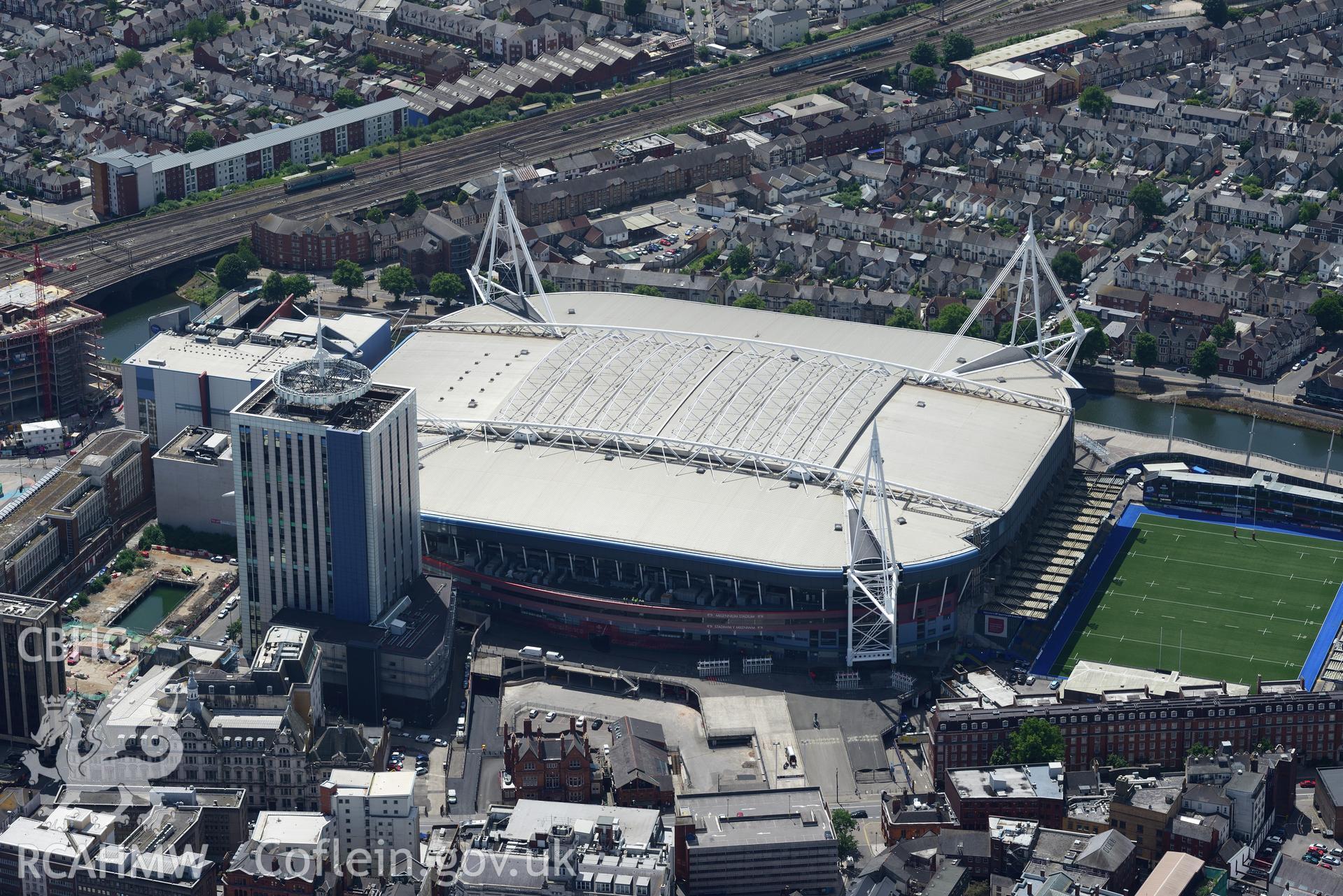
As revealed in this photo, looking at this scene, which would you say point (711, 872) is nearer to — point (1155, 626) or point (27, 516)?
point (1155, 626)

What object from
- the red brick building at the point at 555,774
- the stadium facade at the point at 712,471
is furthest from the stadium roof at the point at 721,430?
the red brick building at the point at 555,774

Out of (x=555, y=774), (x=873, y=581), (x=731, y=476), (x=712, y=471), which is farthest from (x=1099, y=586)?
(x=555, y=774)

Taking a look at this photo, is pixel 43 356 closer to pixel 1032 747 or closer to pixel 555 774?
pixel 555 774

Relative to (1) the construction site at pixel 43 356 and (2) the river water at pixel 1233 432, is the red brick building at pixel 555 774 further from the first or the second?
(2) the river water at pixel 1233 432

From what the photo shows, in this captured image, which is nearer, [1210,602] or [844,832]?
[844,832]

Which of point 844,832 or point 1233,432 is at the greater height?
point 1233,432

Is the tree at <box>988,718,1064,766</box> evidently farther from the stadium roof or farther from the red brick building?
the red brick building

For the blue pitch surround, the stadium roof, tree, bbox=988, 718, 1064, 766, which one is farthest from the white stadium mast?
tree, bbox=988, 718, 1064, 766
